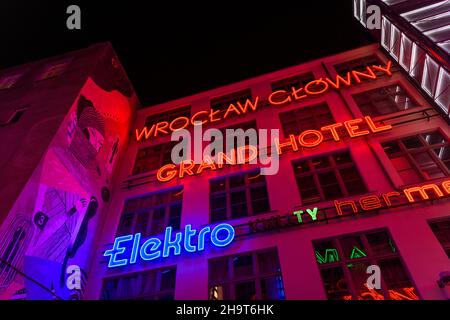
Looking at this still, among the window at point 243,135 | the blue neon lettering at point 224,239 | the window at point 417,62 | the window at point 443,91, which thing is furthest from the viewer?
the window at point 243,135

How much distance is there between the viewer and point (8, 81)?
15945mm

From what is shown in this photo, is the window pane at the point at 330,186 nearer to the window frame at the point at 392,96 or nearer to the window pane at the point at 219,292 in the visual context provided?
the window frame at the point at 392,96

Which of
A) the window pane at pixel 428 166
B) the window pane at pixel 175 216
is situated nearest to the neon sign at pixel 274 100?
the window pane at pixel 175 216

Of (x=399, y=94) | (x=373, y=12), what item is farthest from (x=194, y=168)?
(x=373, y=12)

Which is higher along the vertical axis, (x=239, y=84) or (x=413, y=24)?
(x=239, y=84)

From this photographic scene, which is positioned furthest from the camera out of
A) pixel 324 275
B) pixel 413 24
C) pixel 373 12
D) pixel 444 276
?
pixel 373 12

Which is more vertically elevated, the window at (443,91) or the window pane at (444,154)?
the window at (443,91)

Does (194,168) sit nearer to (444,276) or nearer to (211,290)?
(211,290)

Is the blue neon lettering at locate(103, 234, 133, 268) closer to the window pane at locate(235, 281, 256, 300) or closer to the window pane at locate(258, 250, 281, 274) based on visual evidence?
the window pane at locate(235, 281, 256, 300)

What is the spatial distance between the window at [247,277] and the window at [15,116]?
9.32 m

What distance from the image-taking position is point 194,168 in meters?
13.3

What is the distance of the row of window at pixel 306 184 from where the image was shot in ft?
35.3

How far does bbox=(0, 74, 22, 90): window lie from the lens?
51.1ft
